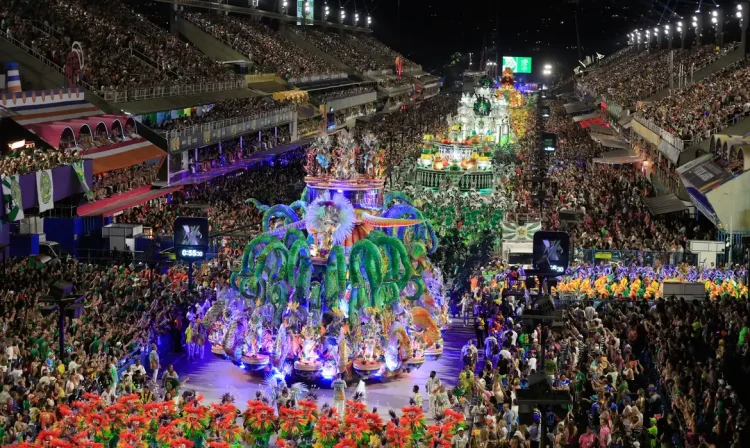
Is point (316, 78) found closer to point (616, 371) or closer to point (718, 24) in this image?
point (718, 24)

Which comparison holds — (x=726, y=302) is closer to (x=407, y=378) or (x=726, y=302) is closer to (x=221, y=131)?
(x=407, y=378)

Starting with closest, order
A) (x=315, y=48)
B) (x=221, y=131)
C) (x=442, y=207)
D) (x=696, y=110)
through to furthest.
A: (x=442, y=207), (x=696, y=110), (x=221, y=131), (x=315, y=48)

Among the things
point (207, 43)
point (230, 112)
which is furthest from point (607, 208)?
point (207, 43)

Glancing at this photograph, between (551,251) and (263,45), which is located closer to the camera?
(551,251)

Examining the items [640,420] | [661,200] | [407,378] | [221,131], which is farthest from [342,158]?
[221,131]

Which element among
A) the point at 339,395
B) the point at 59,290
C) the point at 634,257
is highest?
the point at 634,257

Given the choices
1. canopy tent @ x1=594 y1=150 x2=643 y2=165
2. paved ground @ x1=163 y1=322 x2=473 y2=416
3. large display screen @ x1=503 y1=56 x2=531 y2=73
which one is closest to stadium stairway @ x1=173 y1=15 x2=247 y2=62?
canopy tent @ x1=594 y1=150 x2=643 y2=165

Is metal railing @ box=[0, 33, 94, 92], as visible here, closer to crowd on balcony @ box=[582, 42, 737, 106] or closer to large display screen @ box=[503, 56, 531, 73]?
crowd on balcony @ box=[582, 42, 737, 106]

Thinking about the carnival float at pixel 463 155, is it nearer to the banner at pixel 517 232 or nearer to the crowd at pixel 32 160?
the banner at pixel 517 232
